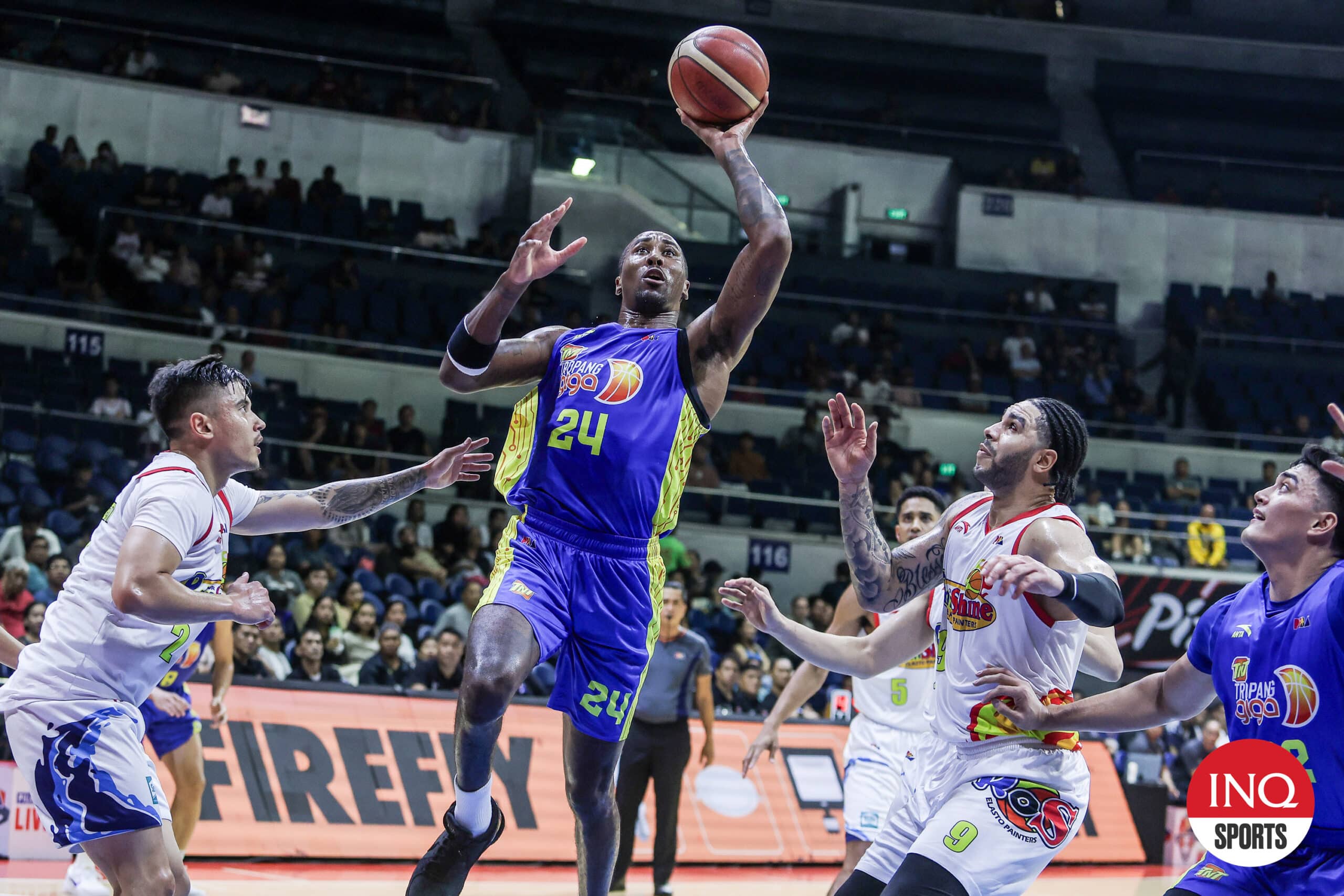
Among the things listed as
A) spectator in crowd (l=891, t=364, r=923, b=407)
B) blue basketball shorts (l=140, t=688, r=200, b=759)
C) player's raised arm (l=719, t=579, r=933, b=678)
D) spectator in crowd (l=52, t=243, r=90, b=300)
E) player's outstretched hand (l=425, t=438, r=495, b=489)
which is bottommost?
blue basketball shorts (l=140, t=688, r=200, b=759)

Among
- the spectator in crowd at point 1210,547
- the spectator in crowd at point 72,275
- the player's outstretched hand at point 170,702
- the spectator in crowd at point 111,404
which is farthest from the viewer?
the spectator in crowd at point 1210,547

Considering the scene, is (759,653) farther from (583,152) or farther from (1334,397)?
(1334,397)

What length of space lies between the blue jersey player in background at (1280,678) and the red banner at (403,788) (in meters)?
7.32

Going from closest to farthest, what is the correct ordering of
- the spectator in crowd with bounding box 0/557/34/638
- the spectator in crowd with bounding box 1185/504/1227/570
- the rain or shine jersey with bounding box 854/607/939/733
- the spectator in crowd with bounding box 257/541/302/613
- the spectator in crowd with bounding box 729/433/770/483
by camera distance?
the rain or shine jersey with bounding box 854/607/939/733 → the spectator in crowd with bounding box 0/557/34/638 → the spectator in crowd with bounding box 257/541/302/613 → the spectator in crowd with bounding box 1185/504/1227/570 → the spectator in crowd with bounding box 729/433/770/483

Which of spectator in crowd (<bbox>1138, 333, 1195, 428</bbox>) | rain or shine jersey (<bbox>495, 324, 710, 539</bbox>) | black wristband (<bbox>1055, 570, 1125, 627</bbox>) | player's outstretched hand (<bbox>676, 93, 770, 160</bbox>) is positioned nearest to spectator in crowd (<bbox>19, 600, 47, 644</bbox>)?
rain or shine jersey (<bbox>495, 324, 710, 539</bbox>)

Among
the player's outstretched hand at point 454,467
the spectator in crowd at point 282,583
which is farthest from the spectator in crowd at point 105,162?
the player's outstretched hand at point 454,467

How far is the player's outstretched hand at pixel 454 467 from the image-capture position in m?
5.58

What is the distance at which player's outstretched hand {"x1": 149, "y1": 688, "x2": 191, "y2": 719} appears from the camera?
7461mm

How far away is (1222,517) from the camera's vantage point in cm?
1944

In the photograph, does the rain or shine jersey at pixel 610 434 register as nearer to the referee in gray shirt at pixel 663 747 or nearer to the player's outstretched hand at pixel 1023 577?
the player's outstretched hand at pixel 1023 577

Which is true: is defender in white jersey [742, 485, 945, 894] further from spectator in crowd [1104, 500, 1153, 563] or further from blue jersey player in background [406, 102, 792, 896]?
spectator in crowd [1104, 500, 1153, 563]

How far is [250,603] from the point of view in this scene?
14.0 feet

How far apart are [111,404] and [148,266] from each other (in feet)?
10.7

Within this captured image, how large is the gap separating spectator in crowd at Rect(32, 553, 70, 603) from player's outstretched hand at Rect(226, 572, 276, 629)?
763 centimetres
